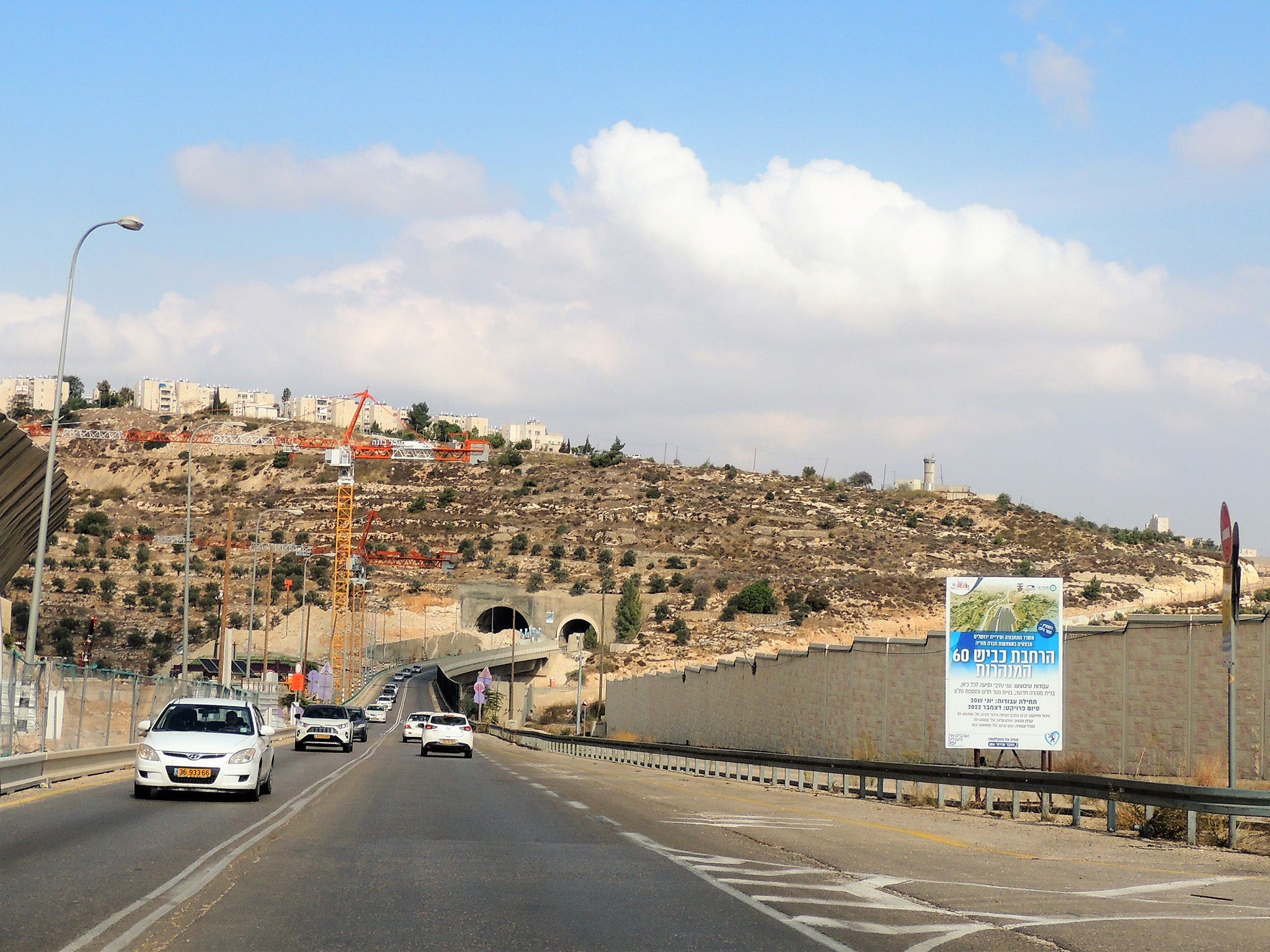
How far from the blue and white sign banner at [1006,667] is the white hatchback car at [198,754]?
1171cm

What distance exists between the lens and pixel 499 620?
16250cm

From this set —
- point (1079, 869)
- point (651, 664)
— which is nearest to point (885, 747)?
point (1079, 869)

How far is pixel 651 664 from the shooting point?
107875mm

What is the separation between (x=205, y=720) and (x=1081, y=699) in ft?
56.9

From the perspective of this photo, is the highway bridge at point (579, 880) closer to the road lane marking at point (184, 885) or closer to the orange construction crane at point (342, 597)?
the road lane marking at point (184, 885)

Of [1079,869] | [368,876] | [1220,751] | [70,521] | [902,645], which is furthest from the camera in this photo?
[70,521]

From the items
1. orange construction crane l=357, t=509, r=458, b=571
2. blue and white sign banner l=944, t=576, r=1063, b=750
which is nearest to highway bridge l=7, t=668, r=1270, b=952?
blue and white sign banner l=944, t=576, r=1063, b=750

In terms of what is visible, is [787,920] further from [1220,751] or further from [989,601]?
[1220,751]

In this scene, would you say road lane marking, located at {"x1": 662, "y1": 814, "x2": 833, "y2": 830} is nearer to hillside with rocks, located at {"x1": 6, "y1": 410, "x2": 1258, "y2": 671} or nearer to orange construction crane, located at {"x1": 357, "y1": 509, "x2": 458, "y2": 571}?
hillside with rocks, located at {"x1": 6, "y1": 410, "x2": 1258, "y2": 671}

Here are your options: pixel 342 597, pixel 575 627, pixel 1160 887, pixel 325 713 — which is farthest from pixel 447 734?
pixel 575 627

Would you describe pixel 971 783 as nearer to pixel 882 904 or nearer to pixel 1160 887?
pixel 1160 887

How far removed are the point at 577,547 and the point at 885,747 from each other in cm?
12630

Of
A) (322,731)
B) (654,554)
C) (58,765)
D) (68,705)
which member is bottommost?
(322,731)

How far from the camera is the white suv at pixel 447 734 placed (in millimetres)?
47594
